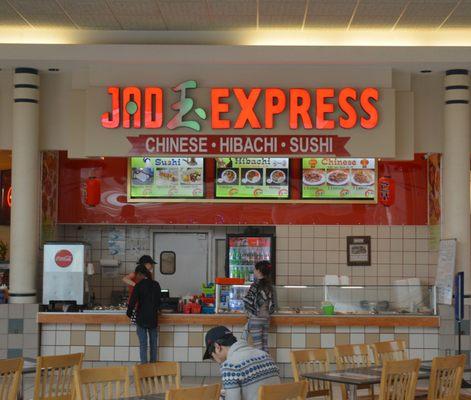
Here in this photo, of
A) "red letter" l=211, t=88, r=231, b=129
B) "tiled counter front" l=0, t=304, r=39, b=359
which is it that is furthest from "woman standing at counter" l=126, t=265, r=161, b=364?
"red letter" l=211, t=88, r=231, b=129

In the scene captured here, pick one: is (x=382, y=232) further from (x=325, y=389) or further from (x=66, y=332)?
(x=325, y=389)

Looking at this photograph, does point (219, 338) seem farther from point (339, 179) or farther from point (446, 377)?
point (339, 179)

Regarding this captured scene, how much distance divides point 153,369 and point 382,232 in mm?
7695

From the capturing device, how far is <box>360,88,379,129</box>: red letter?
12.4m

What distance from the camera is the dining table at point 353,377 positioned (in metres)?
7.79

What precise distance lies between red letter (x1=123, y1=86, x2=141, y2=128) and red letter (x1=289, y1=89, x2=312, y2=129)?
6.45 feet

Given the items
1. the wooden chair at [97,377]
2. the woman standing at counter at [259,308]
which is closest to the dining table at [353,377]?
the wooden chair at [97,377]

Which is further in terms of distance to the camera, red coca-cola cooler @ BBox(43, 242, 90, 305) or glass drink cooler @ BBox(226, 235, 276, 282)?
glass drink cooler @ BBox(226, 235, 276, 282)

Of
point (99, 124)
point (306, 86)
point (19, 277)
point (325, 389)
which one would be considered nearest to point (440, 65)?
point (306, 86)

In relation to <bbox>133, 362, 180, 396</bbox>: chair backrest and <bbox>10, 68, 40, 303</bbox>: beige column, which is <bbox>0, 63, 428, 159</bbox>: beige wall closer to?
<bbox>10, 68, 40, 303</bbox>: beige column

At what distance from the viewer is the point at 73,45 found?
1227 centimetres

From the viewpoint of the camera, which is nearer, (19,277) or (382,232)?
(19,277)

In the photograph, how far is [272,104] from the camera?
12383 mm

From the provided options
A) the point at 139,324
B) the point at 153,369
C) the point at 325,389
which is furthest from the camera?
the point at 139,324
